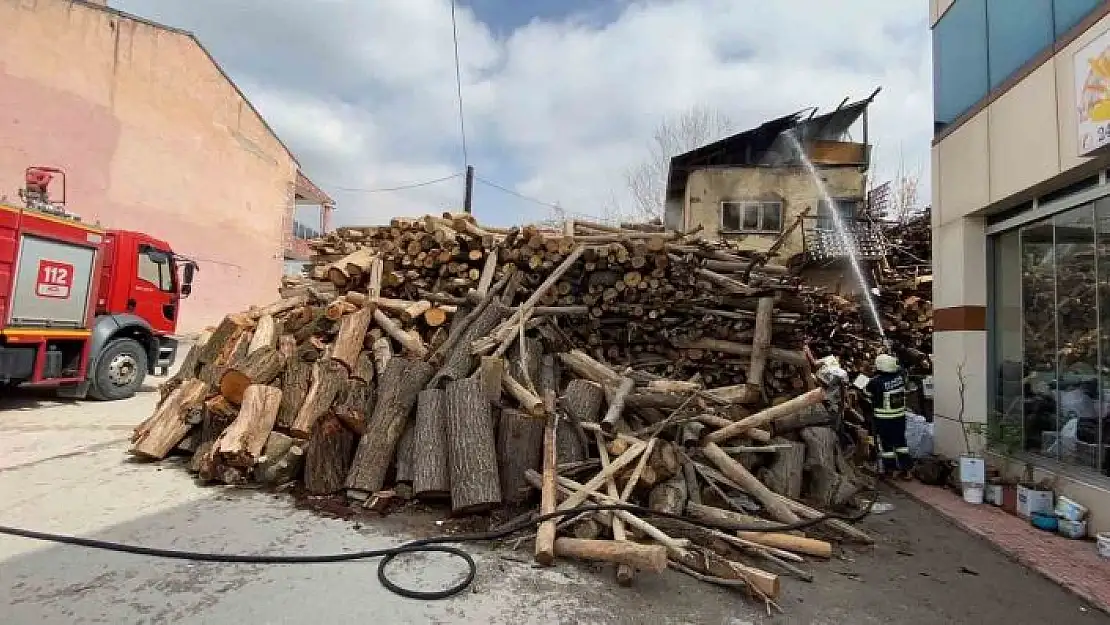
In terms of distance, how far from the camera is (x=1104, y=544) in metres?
5.00

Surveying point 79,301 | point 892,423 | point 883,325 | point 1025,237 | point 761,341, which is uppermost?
point 1025,237

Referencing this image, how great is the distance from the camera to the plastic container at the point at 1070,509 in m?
5.48

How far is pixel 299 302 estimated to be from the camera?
891cm

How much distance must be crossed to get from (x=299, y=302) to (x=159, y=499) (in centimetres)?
388

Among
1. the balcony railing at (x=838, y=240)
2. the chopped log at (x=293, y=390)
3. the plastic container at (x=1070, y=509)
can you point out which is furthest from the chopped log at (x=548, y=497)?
the balcony railing at (x=838, y=240)

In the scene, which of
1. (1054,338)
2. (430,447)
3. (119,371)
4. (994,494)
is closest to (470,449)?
(430,447)

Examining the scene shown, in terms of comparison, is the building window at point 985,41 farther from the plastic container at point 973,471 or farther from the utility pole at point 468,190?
the utility pole at point 468,190

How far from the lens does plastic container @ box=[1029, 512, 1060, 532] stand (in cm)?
565

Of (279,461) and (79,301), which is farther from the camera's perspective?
(79,301)

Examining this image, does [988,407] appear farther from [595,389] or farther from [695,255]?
[595,389]

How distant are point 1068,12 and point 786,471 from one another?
5.29 meters

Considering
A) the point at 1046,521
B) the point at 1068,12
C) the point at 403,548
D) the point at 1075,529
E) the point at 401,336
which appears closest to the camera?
the point at 403,548

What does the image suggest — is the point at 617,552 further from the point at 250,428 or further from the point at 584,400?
the point at 250,428

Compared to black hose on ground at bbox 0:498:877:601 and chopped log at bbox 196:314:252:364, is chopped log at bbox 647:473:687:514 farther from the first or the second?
chopped log at bbox 196:314:252:364
